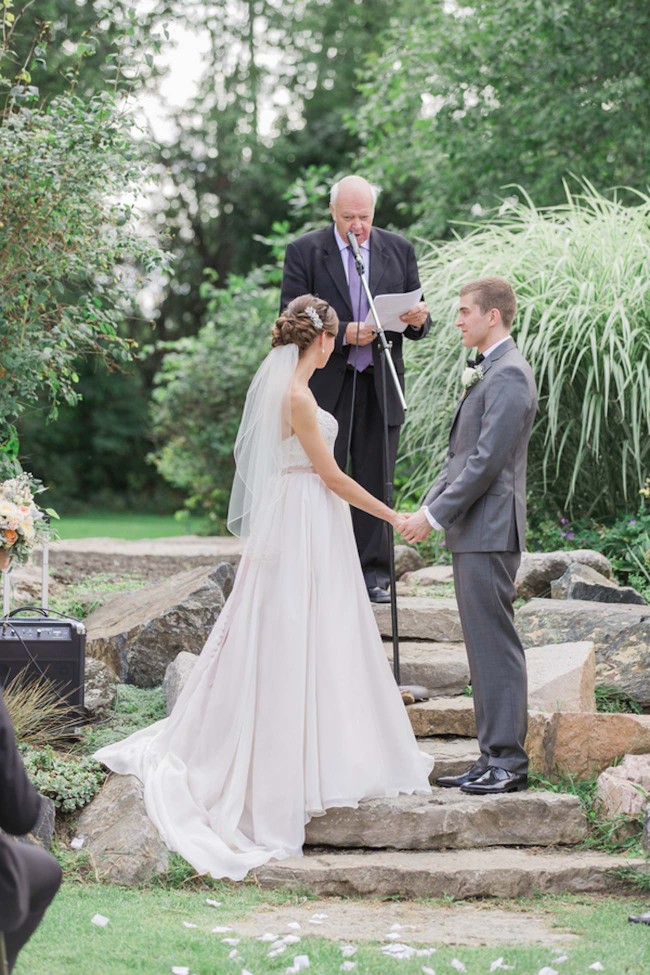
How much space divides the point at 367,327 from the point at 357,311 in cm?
30

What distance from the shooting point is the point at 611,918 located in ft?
12.3

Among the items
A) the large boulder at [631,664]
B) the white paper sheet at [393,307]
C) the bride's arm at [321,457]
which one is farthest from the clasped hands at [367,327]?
the large boulder at [631,664]

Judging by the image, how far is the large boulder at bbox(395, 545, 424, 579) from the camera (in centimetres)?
708

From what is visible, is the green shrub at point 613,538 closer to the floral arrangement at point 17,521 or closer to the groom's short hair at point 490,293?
the groom's short hair at point 490,293

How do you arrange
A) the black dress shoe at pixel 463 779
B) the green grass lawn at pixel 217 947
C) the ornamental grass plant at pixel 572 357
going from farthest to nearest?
the ornamental grass plant at pixel 572 357 → the black dress shoe at pixel 463 779 → the green grass lawn at pixel 217 947

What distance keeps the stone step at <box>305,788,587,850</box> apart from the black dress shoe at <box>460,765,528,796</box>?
0.03 metres

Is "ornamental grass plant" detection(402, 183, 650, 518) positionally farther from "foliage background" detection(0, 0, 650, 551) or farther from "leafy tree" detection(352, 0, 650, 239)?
"leafy tree" detection(352, 0, 650, 239)

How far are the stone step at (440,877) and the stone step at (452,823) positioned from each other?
155 mm

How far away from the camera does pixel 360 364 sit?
214 inches

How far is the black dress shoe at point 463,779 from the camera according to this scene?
4465mm

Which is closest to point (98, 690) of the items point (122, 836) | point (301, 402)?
point (122, 836)

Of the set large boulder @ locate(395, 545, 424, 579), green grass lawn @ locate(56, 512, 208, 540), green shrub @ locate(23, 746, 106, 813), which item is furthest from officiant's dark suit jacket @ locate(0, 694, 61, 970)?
green grass lawn @ locate(56, 512, 208, 540)

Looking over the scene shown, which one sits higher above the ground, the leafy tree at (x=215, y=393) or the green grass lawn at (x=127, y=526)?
the leafy tree at (x=215, y=393)

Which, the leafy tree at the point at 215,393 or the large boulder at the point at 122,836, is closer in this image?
the large boulder at the point at 122,836
